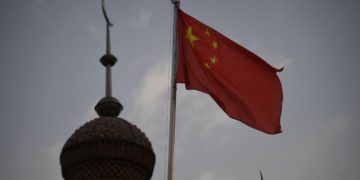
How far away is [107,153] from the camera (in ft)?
22.0

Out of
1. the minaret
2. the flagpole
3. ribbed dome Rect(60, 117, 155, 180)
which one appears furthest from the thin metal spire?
ribbed dome Rect(60, 117, 155, 180)

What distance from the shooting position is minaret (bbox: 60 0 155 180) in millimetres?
6681

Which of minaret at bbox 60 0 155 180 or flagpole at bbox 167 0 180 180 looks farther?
flagpole at bbox 167 0 180 180

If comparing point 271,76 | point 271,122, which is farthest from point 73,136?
point 271,76

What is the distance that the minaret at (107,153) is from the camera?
6681 millimetres

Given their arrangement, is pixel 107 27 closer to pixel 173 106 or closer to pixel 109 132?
pixel 173 106

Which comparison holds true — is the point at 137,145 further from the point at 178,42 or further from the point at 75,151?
the point at 178,42

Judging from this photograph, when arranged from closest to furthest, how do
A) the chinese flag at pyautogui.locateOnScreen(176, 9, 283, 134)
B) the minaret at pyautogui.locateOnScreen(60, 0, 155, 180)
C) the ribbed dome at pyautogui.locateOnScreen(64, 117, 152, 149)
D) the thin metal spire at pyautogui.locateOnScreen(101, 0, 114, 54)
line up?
the minaret at pyautogui.locateOnScreen(60, 0, 155, 180) < the ribbed dome at pyautogui.locateOnScreen(64, 117, 152, 149) < the thin metal spire at pyautogui.locateOnScreen(101, 0, 114, 54) < the chinese flag at pyautogui.locateOnScreen(176, 9, 283, 134)

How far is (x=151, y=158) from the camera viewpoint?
7.18 metres

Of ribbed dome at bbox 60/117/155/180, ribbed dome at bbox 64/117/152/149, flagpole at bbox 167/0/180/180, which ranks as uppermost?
flagpole at bbox 167/0/180/180

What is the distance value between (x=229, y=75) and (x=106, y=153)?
5.42 metres

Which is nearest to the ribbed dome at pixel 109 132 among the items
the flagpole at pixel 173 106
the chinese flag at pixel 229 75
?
the flagpole at pixel 173 106

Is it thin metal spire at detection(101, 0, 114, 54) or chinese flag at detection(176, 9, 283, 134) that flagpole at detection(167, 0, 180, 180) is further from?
thin metal spire at detection(101, 0, 114, 54)

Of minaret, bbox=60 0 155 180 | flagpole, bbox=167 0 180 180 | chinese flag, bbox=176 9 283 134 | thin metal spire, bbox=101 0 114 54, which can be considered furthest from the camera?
chinese flag, bbox=176 9 283 134
